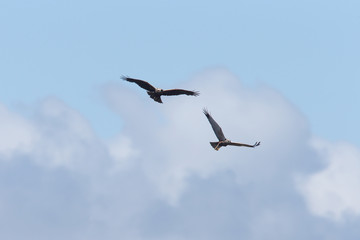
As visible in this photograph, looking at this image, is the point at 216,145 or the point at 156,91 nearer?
the point at 216,145

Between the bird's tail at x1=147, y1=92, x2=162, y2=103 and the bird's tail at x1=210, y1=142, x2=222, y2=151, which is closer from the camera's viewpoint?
the bird's tail at x1=210, y1=142, x2=222, y2=151

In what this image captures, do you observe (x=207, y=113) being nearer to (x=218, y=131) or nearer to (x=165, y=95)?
(x=218, y=131)

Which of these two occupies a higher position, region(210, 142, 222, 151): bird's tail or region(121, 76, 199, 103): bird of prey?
region(121, 76, 199, 103): bird of prey

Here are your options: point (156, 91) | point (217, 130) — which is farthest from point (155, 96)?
point (217, 130)

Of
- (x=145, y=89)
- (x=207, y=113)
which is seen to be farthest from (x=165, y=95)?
(x=207, y=113)

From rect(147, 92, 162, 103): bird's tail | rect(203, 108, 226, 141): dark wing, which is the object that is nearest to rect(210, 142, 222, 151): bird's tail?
rect(203, 108, 226, 141): dark wing

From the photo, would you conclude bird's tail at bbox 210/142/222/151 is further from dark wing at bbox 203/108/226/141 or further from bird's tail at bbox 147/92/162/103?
bird's tail at bbox 147/92/162/103

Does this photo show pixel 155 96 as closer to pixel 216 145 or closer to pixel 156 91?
pixel 156 91

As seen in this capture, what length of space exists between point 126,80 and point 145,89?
111 inches

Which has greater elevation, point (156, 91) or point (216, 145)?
point (156, 91)

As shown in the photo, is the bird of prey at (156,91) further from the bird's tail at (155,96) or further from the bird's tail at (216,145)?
the bird's tail at (216,145)

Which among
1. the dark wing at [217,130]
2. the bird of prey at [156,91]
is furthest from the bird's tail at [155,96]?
the dark wing at [217,130]

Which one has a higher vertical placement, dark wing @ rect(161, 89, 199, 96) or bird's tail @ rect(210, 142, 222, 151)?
dark wing @ rect(161, 89, 199, 96)

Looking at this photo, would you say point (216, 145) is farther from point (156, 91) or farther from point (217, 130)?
point (156, 91)
